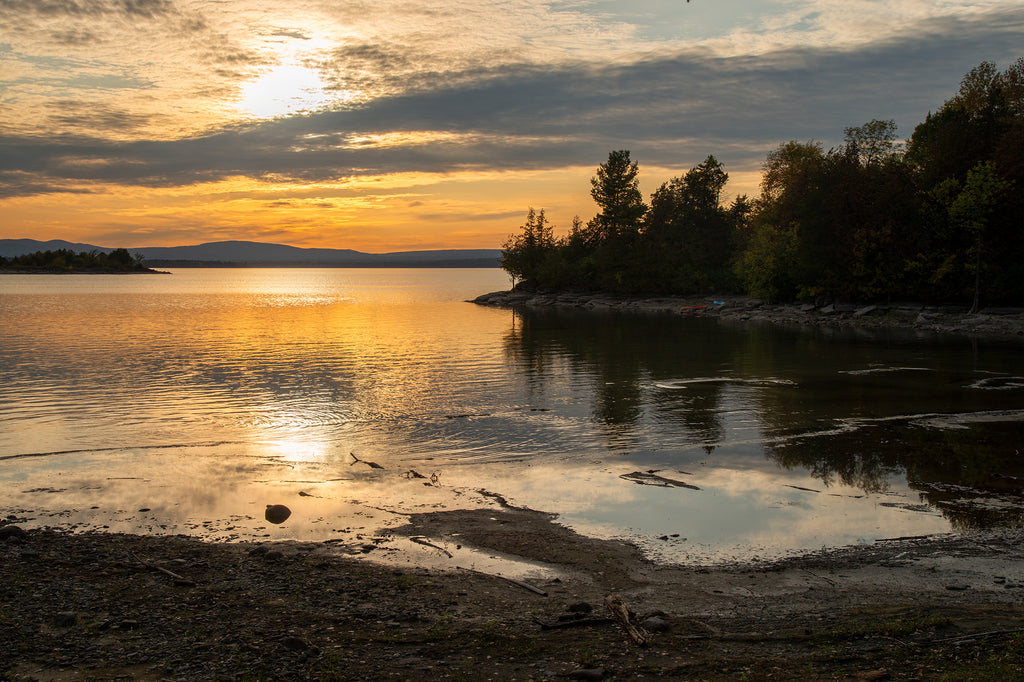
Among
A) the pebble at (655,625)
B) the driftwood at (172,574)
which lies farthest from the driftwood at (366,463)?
the pebble at (655,625)

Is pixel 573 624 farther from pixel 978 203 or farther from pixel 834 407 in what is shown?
pixel 978 203

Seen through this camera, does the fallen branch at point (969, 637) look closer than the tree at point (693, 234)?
Yes

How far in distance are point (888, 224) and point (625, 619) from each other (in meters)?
79.3

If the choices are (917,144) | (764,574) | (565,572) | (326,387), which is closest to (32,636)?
(565,572)

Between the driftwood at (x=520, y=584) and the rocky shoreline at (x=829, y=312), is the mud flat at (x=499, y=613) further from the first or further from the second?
the rocky shoreline at (x=829, y=312)

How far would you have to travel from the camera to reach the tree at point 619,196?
4946 inches

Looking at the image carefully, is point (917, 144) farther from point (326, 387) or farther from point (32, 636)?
point (32, 636)

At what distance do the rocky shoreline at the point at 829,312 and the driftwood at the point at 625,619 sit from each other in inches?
→ 2449

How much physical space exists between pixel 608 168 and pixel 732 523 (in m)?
118

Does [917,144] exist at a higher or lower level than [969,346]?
higher

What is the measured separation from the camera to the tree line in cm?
6706

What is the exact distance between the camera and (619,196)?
127 meters

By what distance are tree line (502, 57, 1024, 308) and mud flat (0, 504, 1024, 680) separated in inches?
2642

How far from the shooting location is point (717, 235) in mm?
122250
